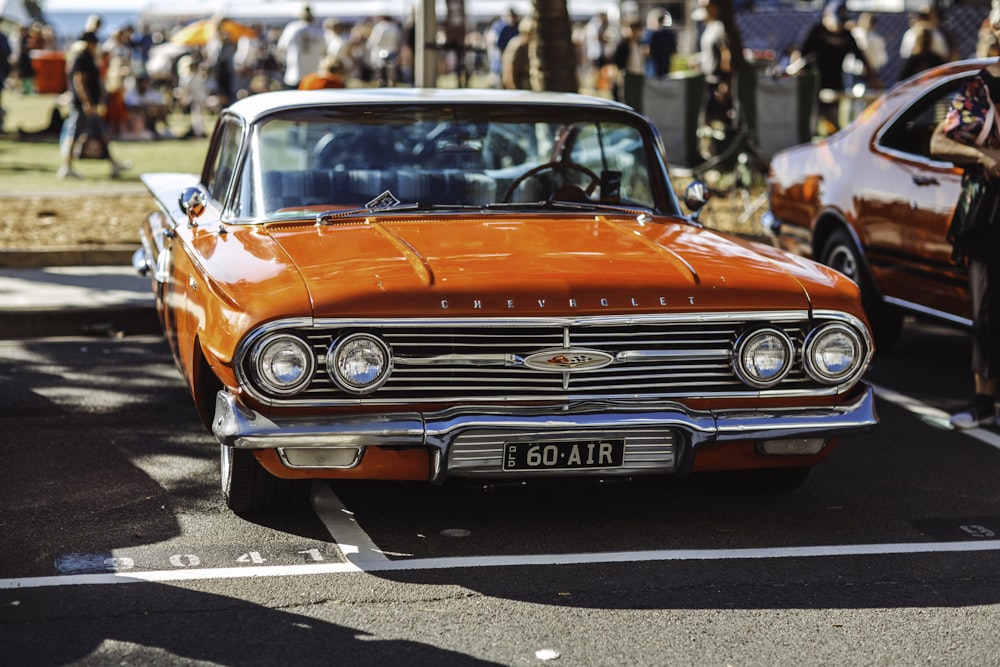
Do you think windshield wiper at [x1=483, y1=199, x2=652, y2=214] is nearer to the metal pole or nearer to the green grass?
the metal pole

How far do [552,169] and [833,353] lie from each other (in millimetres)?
1756

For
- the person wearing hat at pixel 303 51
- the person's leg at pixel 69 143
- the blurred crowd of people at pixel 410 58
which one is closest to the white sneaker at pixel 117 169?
the person's leg at pixel 69 143

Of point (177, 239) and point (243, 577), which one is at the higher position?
point (177, 239)

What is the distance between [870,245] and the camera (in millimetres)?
8336

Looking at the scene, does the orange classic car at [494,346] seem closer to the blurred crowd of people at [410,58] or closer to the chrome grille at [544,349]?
the chrome grille at [544,349]

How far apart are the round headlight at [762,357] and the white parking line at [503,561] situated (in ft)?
1.96

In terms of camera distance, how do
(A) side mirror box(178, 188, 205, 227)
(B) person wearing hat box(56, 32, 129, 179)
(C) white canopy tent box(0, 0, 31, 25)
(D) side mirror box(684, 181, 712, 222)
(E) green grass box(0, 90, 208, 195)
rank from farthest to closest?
(C) white canopy tent box(0, 0, 31, 25) → (B) person wearing hat box(56, 32, 129, 179) → (E) green grass box(0, 90, 208, 195) → (D) side mirror box(684, 181, 712, 222) → (A) side mirror box(178, 188, 205, 227)

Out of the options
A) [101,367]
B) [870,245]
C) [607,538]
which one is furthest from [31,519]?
[870,245]

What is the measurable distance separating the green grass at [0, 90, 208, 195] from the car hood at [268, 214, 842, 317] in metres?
10.7

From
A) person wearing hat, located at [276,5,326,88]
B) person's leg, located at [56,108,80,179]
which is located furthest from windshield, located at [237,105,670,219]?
person wearing hat, located at [276,5,326,88]

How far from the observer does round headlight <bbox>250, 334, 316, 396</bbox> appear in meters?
4.78

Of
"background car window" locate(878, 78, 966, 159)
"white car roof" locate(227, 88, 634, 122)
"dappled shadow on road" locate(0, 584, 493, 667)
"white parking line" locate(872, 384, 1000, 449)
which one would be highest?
"white car roof" locate(227, 88, 634, 122)

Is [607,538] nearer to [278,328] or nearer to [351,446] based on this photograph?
[351,446]

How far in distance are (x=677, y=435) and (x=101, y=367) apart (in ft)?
14.2
